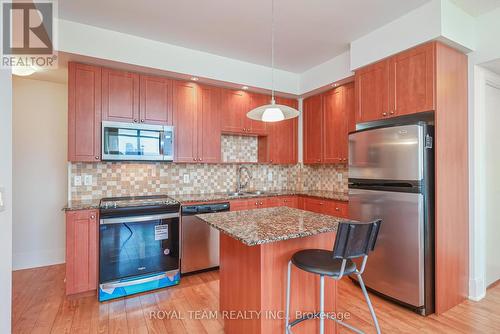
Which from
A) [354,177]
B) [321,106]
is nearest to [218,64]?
[321,106]

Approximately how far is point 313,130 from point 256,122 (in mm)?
907

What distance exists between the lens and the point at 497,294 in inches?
104

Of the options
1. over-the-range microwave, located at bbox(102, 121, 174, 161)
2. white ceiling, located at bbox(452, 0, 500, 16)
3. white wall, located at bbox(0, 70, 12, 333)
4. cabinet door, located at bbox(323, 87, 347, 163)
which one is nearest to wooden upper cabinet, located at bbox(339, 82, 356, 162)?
cabinet door, located at bbox(323, 87, 347, 163)

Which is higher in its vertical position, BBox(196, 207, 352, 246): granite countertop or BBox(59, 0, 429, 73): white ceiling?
BBox(59, 0, 429, 73): white ceiling

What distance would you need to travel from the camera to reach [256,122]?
3.88m

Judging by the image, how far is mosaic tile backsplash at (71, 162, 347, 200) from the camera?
3.11 meters

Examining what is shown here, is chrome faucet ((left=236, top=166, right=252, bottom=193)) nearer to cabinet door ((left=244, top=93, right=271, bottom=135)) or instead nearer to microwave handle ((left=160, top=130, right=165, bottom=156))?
cabinet door ((left=244, top=93, right=271, bottom=135))

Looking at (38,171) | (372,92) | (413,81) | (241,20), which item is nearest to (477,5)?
Answer: (413,81)

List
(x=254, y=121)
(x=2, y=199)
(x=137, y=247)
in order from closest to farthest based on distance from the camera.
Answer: (x=2, y=199) < (x=137, y=247) < (x=254, y=121)

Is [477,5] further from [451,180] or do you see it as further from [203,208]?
[203,208]

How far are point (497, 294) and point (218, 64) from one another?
3970 mm

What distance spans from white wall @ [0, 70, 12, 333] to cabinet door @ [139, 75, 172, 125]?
5.69 ft

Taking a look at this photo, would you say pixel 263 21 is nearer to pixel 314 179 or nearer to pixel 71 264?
pixel 314 179

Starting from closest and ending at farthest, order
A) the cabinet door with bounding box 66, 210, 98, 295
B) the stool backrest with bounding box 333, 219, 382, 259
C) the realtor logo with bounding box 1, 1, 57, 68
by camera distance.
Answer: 1. the stool backrest with bounding box 333, 219, 382, 259
2. the realtor logo with bounding box 1, 1, 57, 68
3. the cabinet door with bounding box 66, 210, 98, 295
